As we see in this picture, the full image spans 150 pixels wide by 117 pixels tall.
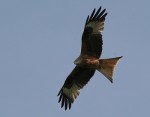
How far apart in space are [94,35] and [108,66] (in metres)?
0.94

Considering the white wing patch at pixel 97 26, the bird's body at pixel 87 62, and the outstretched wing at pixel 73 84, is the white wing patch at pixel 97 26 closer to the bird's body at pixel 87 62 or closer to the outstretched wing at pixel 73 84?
the bird's body at pixel 87 62

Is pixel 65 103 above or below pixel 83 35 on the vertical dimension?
below

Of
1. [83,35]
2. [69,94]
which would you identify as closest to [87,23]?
[83,35]

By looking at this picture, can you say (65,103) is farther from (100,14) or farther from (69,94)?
(100,14)

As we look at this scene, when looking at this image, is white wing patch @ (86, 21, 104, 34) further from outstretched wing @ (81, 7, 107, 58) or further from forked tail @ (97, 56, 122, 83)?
forked tail @ (97, 56, 122, 83)

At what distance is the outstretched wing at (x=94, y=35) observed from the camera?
1249 centimetres

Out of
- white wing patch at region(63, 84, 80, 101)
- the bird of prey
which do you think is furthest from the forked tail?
white wing patch at region(63, 84, 80, 101)

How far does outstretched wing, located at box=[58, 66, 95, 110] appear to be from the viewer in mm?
13102

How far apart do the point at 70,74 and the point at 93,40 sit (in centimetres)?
140

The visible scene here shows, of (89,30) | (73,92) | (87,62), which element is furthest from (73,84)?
(89,30)

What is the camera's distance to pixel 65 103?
13469 millimetres

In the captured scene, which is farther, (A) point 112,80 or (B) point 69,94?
(B) point 69,94

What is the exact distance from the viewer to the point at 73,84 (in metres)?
13.5

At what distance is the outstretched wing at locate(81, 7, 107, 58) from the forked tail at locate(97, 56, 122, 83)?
30 centimetres
